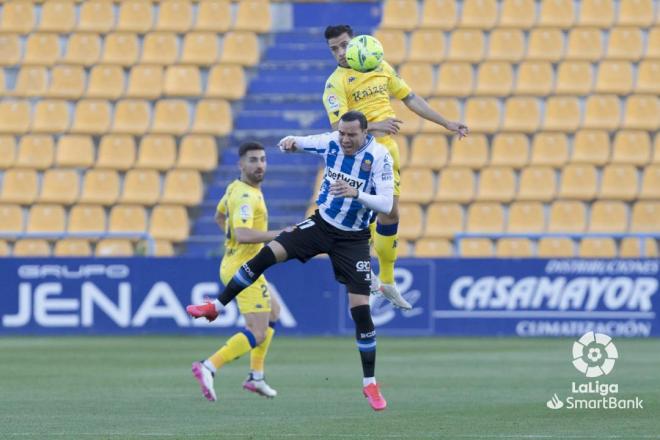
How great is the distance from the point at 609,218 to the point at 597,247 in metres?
0.95

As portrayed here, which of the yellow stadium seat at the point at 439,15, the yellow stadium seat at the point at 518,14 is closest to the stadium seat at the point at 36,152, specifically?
the yellow stadium seat at the point at 439,15

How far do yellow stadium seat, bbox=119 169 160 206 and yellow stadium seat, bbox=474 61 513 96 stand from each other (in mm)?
6083

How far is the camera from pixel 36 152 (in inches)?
1042

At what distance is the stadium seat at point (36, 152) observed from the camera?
26.2m

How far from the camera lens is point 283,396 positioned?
1312 cm

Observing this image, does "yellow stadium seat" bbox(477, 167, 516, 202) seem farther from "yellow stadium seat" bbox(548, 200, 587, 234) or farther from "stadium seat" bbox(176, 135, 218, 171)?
"stadium seat" bbox(176, 135, 218, 171)

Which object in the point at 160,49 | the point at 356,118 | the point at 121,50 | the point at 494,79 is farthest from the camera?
the point at 121,50

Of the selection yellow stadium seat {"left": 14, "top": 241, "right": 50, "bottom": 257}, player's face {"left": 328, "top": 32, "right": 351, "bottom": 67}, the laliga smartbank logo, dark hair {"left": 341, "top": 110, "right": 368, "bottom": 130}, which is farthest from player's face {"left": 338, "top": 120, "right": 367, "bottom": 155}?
yellow stadium seat {"left": 14, "top": 241, "right": 50, "bottom": 257}

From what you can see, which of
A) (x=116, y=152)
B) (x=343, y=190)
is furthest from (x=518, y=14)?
(x=343, y=190)

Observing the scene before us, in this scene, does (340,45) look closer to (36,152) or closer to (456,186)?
(456,186)

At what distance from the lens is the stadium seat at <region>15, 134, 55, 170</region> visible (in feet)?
86.1

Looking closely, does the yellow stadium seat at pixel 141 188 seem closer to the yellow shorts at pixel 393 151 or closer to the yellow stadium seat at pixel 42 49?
the yellow stadium seat at pixel 42 49

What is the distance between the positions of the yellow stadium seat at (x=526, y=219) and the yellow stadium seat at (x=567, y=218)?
0.19 metres

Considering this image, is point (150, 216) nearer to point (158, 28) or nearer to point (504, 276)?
point (158, 28)
